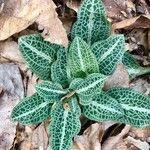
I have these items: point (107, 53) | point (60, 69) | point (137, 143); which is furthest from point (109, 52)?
point (137, 143)

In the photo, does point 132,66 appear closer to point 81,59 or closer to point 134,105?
point 134,105

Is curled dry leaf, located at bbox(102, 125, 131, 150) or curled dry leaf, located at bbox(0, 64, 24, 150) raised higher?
curled dry leaf, located at bbox(0, 64, 24, 150)

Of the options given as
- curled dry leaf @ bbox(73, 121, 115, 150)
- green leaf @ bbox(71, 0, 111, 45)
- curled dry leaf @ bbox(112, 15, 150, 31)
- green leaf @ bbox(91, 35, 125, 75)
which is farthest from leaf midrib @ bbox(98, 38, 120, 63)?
curled dry leaf @ bbox(73, 121, 115, 150)

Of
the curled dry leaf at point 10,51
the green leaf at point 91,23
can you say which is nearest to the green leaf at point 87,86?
the green leaf at point 91,23

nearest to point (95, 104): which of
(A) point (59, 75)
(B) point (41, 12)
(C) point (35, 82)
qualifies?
(A) point (59, 75)

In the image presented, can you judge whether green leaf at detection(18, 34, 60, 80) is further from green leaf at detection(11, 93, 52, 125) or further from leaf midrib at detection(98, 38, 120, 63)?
leaf midrib at detection(98, 38, 120, 63)

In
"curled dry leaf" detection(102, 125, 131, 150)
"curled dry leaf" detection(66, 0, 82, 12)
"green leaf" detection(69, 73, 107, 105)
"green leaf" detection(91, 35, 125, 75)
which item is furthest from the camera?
"curled dry leaf" detection(66, 0, 82, 12)
